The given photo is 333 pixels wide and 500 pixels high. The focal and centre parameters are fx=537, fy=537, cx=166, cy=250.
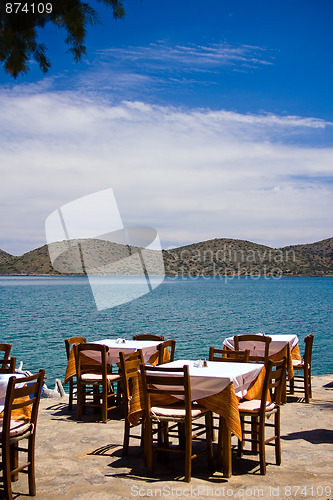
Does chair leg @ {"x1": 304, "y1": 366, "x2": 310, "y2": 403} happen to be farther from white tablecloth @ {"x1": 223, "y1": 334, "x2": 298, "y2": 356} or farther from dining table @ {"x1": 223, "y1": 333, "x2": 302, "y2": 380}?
white tablecloth @ {"x1": 223, "y1": 334, "x2": 298, "y2": 356}

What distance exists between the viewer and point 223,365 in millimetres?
6125

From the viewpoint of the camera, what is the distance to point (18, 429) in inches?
187

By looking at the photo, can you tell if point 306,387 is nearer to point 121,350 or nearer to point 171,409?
point 121,350

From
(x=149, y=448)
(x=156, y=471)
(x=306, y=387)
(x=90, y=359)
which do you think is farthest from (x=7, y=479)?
(x=306, y=387)

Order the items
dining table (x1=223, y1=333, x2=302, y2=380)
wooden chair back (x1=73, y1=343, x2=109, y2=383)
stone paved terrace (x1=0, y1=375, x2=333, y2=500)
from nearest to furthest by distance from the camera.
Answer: stone paved terrace (x1=0, y1=375, x2=333, y2=500), wooden chair back (x1=73, y1=343, x2=109, y2=383), dining table (x1=223, y1=333, x2=302, y2=380)

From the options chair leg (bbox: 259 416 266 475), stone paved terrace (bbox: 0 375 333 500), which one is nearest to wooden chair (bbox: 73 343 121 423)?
stone paved terrace (bbox: 0 375 333 500)

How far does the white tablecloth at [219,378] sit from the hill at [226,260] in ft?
330

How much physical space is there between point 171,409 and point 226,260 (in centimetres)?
12072

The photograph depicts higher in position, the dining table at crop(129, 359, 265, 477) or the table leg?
the dining table at crop(129, 359, 265, 477)

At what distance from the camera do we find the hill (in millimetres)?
113956

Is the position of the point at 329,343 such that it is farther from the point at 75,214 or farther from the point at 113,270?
the point at 113,270

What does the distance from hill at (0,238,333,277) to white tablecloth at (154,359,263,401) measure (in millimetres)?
100534

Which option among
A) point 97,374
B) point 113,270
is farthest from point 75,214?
point 113,270

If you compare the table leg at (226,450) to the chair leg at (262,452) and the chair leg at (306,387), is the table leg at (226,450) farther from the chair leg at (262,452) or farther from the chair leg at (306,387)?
the chair leg at (306,387)
